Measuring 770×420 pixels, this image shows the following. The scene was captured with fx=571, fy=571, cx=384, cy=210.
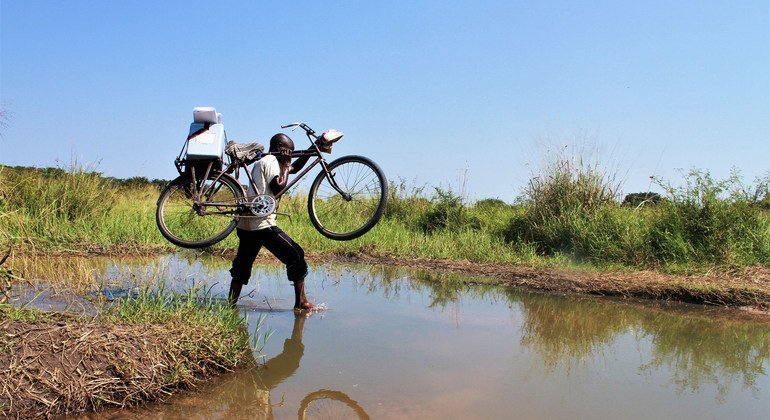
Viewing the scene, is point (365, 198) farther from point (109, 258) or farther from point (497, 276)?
point (109, 258)

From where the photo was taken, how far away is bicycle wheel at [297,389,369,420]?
131 inches

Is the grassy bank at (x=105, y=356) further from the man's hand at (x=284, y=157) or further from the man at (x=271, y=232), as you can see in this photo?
the man's hand at (x=284, y=157)

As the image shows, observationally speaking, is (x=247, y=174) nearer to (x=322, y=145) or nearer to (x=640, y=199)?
(x=322, y=145)

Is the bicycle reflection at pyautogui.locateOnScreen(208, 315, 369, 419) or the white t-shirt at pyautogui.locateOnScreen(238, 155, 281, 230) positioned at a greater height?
the white t-shirt at pyautogui.locateOnScreen(238, 155, 281, 230)

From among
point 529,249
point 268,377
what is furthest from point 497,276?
point 268,377

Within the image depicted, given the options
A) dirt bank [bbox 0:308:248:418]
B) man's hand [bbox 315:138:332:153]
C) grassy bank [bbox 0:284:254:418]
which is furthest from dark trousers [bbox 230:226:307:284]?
dirt bank [bbox 0:308:248:418]

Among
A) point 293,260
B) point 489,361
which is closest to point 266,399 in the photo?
point 489,361

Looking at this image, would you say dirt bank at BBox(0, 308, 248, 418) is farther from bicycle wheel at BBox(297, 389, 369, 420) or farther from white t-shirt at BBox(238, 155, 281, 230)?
white t-shirt at BBox(238, 155, 281, 230)

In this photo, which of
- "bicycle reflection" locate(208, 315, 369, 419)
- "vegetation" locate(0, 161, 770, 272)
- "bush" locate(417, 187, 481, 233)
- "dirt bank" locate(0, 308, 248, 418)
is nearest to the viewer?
"dirt bank" locate(0, 308, 248, 418)

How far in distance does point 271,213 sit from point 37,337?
2470 millimetres

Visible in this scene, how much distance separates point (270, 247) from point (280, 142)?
1078mm

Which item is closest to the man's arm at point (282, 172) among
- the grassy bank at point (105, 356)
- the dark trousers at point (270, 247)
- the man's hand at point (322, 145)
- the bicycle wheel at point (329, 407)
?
the man's hand at point (322, 145)

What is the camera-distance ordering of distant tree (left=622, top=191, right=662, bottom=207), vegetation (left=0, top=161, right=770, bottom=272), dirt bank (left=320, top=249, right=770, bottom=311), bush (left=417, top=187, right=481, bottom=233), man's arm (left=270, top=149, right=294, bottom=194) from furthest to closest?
1. bush (left=417, top=187, right=481, bottom=233)
2. distant tree (left=622, top=191, right=662, bottom=207)
3. vegetation (left=0, top=161, right=770, bottom=272)
4. dirt bank (left=320, top=249, right=770, bottom=311)
5. man's arm (left=270, top=149, right=294, bottom=194)

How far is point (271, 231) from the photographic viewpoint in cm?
570
